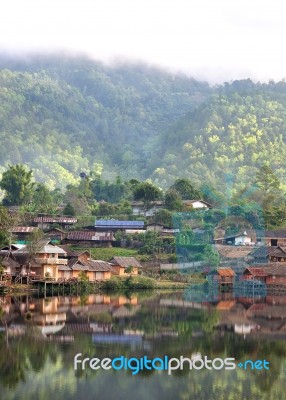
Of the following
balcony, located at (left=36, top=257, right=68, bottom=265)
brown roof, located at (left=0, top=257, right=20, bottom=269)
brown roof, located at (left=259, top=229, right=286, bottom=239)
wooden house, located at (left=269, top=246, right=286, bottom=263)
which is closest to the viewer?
brown roof, located at (left=0, top=257, right=20, bottom=269)

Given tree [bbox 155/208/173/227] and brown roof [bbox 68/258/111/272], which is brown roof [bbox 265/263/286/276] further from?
tree [bbox 155/208/173/227]

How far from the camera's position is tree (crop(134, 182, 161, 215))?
248 feet

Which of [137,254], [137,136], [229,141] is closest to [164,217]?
[137,254]

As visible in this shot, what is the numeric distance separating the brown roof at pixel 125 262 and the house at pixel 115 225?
11.7 metres

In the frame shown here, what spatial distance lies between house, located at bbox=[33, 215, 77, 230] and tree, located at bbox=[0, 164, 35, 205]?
7.34 metres

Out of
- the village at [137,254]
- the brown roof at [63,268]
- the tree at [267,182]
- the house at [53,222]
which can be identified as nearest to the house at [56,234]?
the village at [137,254]

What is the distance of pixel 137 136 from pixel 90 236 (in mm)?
122286

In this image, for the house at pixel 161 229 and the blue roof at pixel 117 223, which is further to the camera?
the blue roof at pixel 117 223

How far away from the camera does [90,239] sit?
64750 millimetres

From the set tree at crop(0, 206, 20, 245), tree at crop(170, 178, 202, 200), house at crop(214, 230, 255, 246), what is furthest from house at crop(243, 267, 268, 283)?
tree at crop(170, 178, 202, 200)

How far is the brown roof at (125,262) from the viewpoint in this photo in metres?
56.4

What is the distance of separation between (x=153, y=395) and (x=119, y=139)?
16154cm

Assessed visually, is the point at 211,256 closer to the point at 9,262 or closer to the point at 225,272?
the point at 225,272

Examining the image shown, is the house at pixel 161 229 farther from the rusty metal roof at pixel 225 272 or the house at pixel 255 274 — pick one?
the house at pixel 255 274
